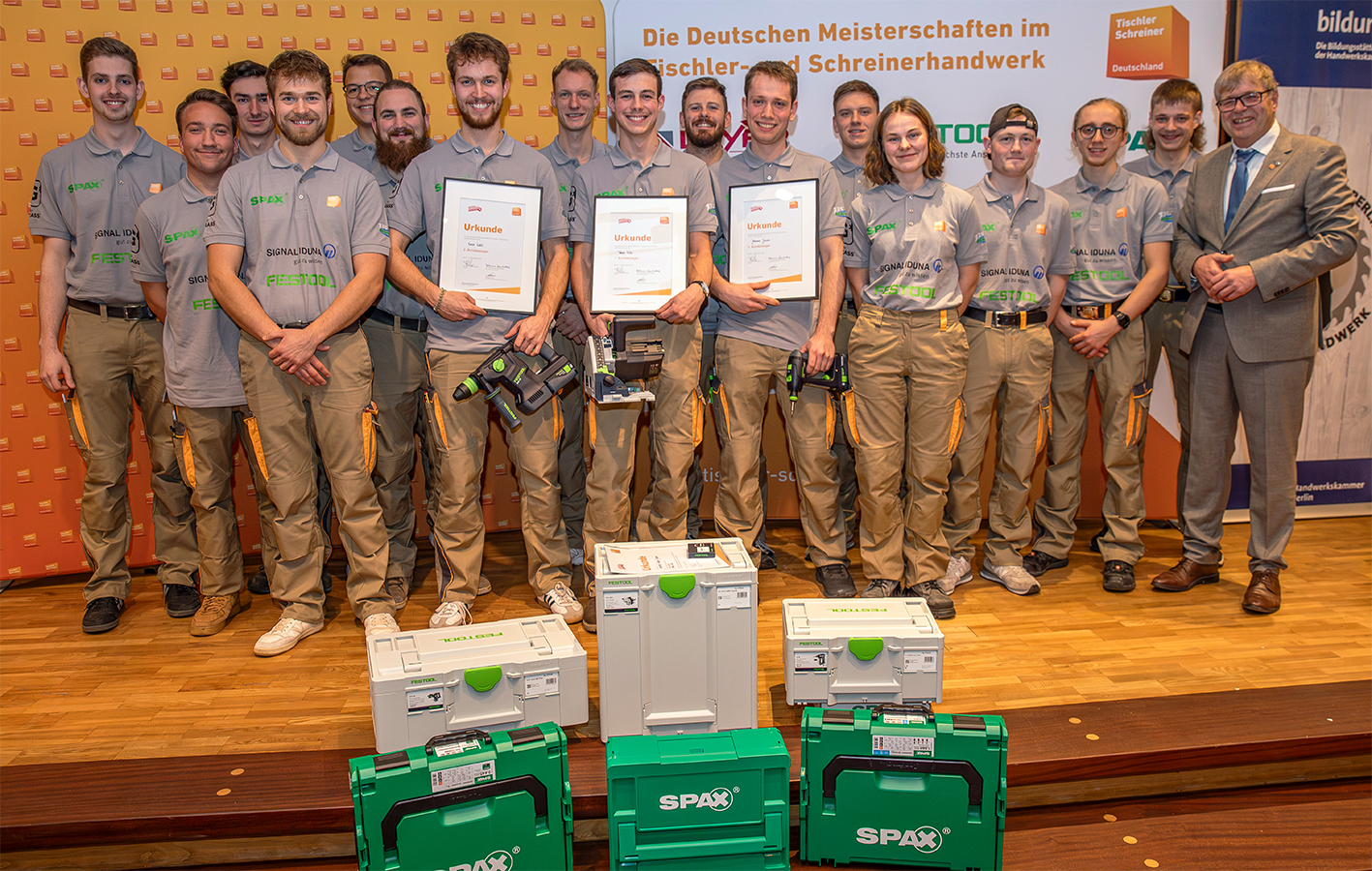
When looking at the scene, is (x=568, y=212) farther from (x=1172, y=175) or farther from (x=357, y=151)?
(x=1172, y=175)

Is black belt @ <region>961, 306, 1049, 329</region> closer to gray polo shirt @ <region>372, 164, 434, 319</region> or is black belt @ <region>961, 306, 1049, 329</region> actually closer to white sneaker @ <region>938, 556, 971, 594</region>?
white sneaker @ <region>938, 556, 971, 594</region>

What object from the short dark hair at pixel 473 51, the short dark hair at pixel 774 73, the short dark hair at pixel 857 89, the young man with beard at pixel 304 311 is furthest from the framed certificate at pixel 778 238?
the young man with beard at pixel 304 311

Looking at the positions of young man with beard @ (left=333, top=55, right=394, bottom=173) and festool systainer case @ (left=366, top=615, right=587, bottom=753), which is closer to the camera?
festool systainer case @ (left=366, top=615, right=587, bottom=753)

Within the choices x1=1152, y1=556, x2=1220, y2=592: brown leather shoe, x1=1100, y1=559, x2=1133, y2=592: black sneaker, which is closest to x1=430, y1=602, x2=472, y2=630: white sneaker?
x1=1100, y1=559, x2=1133, y2=592: black sneaker

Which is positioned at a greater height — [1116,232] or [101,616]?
[1116,232]

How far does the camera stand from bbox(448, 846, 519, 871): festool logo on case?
2.09m

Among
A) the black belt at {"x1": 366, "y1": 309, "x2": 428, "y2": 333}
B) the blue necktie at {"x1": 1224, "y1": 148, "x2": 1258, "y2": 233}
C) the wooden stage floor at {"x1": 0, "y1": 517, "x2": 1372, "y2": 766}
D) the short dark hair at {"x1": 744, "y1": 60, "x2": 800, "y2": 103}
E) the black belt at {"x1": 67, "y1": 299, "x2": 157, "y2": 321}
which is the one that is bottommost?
the wooden stage floor at {"x1": 0, "y1": 517, "x2": 1372, "y2": 766}

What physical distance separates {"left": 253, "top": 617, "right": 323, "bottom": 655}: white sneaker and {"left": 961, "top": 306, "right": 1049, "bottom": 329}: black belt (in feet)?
9.53

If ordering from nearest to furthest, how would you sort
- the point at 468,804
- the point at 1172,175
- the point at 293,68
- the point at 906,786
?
1. the point at 468,804
2. the point at 906,786
3. the point at 293,68
4. the point at 1172,175

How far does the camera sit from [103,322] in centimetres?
356

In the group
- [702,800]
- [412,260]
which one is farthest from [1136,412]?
[412,260]

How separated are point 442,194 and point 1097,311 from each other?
276 cm

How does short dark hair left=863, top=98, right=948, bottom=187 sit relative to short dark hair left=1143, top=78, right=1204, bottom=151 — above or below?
below

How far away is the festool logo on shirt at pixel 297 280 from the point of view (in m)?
3.12
